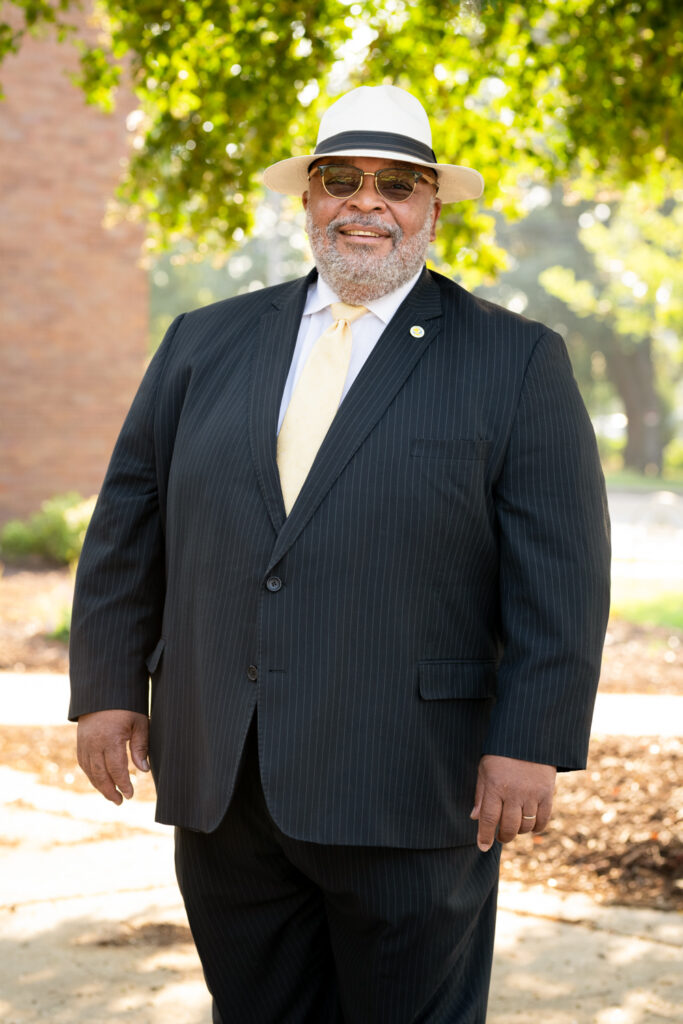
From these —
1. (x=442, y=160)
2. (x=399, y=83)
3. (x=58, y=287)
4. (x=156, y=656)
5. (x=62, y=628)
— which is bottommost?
(x=62, y=628)

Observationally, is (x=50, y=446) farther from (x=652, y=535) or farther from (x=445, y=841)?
(x=445, y=841)

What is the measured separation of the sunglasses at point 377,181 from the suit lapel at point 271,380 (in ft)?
0.85

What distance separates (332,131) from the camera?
305 cm

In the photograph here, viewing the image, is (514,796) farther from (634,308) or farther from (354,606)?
(634,308)

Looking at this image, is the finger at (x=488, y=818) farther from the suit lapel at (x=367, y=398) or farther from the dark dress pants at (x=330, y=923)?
the suit lapel at (x=367, y=398)

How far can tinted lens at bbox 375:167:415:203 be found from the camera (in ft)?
9.82

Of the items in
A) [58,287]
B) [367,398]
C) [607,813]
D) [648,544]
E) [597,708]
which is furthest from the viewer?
[648,544]

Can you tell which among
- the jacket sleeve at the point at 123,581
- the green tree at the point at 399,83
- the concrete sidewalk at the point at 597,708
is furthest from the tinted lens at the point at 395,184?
the concrete sidewalk at the point at 597,708

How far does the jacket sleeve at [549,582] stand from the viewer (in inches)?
106

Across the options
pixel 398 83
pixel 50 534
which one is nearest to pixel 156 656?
pixel 398 83

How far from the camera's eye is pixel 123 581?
3.07 meters

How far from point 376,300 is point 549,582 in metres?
0.80

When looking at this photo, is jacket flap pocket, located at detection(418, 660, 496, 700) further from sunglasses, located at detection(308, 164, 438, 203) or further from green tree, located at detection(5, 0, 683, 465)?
green tree, located at detection(5, 0, 683, 465)

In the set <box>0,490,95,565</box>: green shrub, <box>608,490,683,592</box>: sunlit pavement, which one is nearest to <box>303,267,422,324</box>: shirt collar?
<box>0,490,95,565</box>: green shrub
